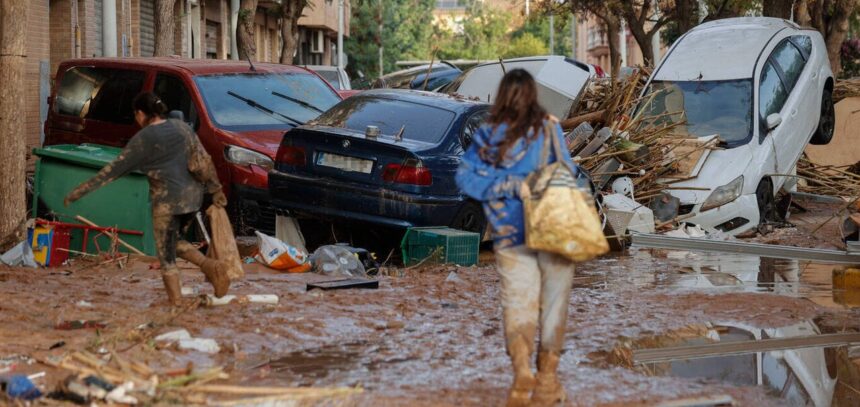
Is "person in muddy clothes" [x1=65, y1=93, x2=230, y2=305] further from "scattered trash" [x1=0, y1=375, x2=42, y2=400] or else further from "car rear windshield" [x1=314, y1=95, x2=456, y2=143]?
"car rear windshield" [x1=314, y1=95, x2=456, y2=143]

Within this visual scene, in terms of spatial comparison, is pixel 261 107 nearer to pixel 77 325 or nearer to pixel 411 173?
pixel 411 173

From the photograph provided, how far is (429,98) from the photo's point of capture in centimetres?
1320

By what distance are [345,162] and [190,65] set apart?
3033mm

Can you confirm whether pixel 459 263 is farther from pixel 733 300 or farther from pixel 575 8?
pixel 575 8

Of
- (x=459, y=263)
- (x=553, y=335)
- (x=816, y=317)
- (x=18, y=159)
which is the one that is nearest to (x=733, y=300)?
(x=816, y=317)

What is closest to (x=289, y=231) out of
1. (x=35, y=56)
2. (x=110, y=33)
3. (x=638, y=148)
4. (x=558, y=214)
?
(x=638, y=148)

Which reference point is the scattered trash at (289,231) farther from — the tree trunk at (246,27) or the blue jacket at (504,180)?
the tree trunk at (246,27)

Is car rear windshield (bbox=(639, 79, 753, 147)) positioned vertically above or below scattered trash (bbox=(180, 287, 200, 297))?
above

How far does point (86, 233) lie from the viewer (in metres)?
11.5

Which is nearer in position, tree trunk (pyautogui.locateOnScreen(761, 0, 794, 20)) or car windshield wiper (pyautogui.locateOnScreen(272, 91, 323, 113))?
car windshield wiper (pyautogui.locateOnScreen(272, 91, 323, 113))

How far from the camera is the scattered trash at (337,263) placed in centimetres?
1121

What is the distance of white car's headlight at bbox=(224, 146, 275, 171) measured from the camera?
13.2 metres

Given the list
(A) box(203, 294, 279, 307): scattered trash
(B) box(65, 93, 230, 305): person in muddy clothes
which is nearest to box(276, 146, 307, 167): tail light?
(A) box(203, 294, 279, 307): scattered trash

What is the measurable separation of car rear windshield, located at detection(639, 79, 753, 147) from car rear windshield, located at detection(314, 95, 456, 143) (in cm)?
409
